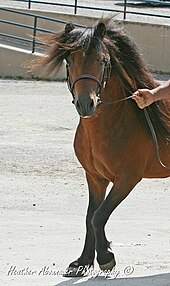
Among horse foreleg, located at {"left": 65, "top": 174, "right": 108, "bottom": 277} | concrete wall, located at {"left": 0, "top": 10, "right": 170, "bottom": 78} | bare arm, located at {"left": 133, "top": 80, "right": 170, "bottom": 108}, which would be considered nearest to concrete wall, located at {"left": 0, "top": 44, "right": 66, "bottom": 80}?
concrete wall, located at {"left": 0, "top": 10, "right": 170, "bottom": 78}

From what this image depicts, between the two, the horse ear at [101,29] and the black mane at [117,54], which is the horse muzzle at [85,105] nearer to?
the black mane at [117,54]

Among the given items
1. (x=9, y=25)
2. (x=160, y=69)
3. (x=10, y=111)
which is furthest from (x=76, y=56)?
(x=9, y=25)

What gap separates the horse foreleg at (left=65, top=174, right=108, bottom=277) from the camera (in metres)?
7.35

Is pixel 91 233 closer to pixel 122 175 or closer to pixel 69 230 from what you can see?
pixel 122 175

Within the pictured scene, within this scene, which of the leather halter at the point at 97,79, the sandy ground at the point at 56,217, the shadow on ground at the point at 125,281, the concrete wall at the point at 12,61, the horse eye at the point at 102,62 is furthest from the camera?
the concrete wall at the point at 12,61

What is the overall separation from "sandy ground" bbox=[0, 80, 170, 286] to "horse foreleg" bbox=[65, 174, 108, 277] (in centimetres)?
9

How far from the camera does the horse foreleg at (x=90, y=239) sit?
735cm

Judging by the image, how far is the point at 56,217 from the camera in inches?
374

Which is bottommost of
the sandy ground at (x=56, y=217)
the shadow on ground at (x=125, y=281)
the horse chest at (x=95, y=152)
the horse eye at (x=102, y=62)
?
the sandy ground at (x=56, y=217)

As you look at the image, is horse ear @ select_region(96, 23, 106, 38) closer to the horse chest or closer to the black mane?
the black mane

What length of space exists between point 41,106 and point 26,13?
21.9 feet

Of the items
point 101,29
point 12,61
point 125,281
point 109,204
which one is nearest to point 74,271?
point 125,281

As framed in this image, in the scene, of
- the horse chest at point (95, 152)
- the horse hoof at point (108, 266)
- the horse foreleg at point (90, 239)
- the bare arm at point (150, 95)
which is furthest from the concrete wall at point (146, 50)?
the bare arm at point (150, 95)

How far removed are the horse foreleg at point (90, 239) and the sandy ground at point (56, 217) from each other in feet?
0.30
